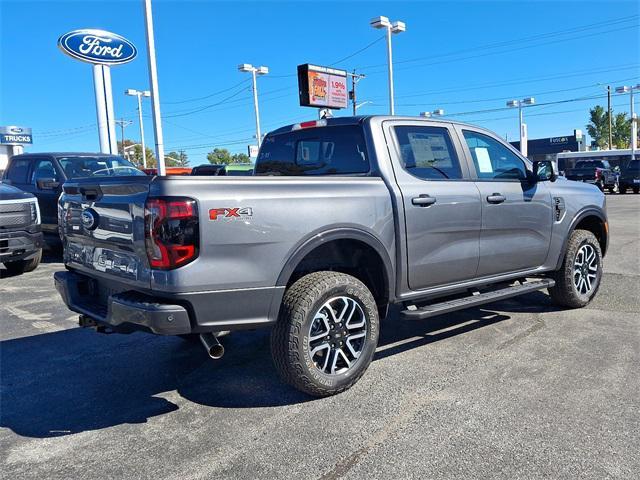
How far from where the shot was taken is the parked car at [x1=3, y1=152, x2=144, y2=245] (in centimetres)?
962

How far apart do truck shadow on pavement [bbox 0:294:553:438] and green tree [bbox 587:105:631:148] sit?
78627mm

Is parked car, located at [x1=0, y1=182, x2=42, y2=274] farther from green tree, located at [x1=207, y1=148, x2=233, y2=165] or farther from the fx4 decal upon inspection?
green tree, located at [x1=207, y1=148, x2=233, y2=165]

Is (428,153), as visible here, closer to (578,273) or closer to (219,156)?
(578,273)

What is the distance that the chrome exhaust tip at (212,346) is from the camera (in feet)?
10.7

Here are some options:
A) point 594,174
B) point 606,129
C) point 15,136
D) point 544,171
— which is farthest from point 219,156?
point 544,171

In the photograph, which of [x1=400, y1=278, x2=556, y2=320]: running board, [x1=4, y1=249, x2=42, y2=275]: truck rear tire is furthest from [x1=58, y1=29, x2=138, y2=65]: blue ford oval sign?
[x1=400, y1=278, x2=556, y2=320]: running board

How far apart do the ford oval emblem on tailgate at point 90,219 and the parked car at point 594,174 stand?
2781cm

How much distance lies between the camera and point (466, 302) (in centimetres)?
437

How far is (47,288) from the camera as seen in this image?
24.6ft

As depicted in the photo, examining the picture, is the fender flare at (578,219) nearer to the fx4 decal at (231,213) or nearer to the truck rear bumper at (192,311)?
the truck rear bumper at (192,311)

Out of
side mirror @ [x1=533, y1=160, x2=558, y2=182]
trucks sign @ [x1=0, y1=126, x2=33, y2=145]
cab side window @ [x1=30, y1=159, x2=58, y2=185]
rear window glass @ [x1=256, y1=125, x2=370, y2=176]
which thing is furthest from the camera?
trucks sign @ [x1=0, y1=126, x2=33, y2=145]

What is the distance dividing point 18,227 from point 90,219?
522 cm

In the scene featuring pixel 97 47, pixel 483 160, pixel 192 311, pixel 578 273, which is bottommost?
pixel 578 273

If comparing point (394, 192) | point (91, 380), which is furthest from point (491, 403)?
point (91, 380)
